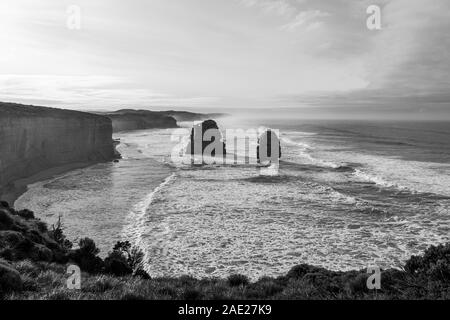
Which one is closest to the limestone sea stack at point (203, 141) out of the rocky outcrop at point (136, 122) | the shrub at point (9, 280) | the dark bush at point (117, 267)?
the dark bush at point (117, 267)

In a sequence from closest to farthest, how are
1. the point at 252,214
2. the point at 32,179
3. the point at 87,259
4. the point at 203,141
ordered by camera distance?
the point at 87,259
the point at 252,214
the point at 32,179
the point at 203,141

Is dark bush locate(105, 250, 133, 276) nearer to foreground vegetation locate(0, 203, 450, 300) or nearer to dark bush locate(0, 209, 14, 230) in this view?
foreground vegetation locate(0, 203, 450, 300)

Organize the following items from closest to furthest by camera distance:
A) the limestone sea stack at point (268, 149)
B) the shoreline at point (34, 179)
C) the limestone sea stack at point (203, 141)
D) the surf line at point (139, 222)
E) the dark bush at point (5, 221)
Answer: the dark bush at point (5, 221) < the surf line at point (139, 222) < the shoreline at point (34, 179) < the limestone sea stack at point (268, 149) < the limestone sea stack at point (203, 141)

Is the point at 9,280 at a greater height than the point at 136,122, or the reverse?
the point at 136,122

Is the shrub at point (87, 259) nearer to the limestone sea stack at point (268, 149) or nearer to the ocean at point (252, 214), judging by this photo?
the ocean at point (252, 214)

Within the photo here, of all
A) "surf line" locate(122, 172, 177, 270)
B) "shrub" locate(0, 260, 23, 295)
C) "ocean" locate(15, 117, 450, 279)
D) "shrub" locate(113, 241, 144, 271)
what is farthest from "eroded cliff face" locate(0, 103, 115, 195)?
"shrub" locate(0, 260, 23, 295)

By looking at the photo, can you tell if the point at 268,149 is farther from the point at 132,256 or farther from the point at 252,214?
the point at 132,256

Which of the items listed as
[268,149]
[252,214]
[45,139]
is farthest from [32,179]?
[268,149]
